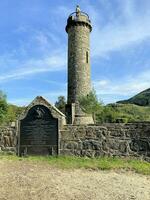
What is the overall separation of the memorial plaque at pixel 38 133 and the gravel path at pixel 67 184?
1938 millimetres

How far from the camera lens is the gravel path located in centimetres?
736

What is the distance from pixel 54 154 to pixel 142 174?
3.59 meters

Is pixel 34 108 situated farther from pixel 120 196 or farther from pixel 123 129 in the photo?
pixel 120 196

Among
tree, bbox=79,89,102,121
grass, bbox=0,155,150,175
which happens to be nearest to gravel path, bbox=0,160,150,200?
grass, bbox=0,155,150,175

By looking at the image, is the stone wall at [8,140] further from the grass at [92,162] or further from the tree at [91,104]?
the tree at [91,104]

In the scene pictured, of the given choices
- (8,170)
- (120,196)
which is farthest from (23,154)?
(120,196)

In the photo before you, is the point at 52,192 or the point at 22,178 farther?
the point at 22,178

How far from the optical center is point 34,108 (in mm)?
12633

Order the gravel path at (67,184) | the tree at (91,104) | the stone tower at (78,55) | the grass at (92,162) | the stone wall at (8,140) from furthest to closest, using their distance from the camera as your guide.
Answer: the stone tower at (78,55) < the tree at (91,104) < the stone wall at (8,140) < the grass at (92,162) < the gravel path at (67,184)

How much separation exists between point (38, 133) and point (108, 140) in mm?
2507

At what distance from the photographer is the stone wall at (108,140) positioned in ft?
38.4

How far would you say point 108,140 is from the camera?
1192 cm

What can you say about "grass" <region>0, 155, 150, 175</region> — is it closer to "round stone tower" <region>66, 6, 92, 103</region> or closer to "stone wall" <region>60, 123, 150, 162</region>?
"stone wall" <region>60, 123, 150, 162</region>

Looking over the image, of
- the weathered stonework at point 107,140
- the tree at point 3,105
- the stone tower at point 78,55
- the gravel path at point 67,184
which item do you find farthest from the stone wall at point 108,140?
the stone tower at point 78,55
